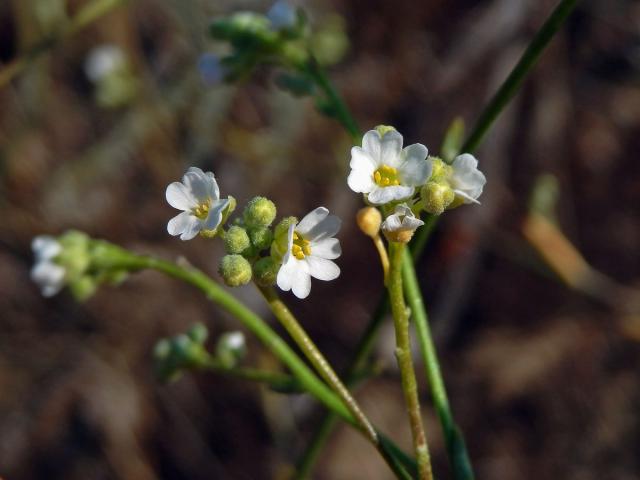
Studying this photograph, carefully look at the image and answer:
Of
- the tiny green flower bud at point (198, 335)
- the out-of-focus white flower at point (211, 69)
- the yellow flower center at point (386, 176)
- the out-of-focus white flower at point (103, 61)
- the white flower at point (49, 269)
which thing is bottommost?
the out-of-focus white flower at point (103, 61)

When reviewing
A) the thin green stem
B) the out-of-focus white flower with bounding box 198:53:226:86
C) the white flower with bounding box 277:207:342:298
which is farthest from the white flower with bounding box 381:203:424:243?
the thin green stem

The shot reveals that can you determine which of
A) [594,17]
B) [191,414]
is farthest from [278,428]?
[594,17]

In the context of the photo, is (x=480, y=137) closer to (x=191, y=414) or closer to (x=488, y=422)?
(x=488, y=422)

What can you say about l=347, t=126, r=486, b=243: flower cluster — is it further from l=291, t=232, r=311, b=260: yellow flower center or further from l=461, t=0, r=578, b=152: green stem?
l=461, t=0, r=578, b=152: green stem

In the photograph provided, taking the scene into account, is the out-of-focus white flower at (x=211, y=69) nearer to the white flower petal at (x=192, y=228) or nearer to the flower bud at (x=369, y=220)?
the white flower petal at (x=192, y=228)

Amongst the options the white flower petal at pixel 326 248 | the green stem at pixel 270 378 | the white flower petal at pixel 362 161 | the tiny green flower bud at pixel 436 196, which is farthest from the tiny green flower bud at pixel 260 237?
the green stem at pixel 270 378

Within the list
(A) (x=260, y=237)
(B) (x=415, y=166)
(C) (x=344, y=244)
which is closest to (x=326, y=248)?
(A) (x=260, y=237)
